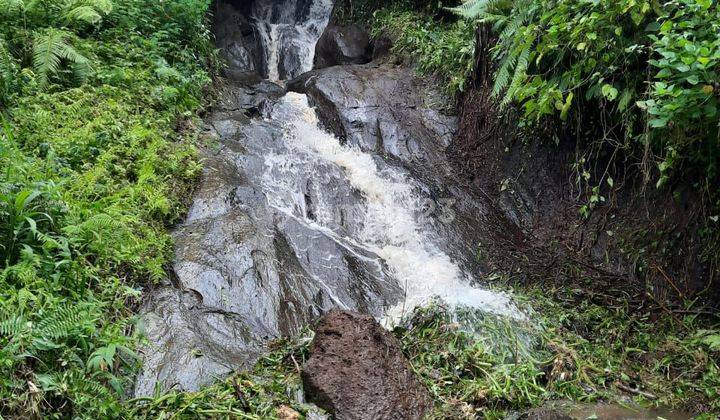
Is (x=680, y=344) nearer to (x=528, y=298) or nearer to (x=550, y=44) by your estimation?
(x=528, y=298)

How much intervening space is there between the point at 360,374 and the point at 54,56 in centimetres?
580

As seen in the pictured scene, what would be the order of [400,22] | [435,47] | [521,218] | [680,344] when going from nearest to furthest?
1. [680,344]
2. [521,218]
3. [435,47]
4. [400,22]

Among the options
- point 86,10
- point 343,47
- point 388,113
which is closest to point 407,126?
point 388,113

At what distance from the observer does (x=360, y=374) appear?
11.1 ft

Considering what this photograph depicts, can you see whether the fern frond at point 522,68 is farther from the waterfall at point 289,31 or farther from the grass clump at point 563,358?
the waterfall at point 289,31

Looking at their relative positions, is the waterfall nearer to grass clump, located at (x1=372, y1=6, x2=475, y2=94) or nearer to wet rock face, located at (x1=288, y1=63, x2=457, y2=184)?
grass clump, located at (x1=372, y1=6, x2=475, y2=94)

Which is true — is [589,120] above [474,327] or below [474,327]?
above

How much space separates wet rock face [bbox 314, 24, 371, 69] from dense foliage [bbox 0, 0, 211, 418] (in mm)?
4483

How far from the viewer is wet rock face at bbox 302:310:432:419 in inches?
127

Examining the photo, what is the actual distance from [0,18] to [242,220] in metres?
4.43

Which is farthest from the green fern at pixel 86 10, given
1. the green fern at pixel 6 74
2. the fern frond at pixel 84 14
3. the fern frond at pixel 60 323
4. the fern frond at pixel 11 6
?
the fern frond at pixel 60 323

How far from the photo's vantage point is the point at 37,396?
2.64 metres

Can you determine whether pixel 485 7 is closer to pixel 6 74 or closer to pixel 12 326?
pixel 6 74

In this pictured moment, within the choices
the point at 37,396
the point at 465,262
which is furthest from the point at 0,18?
the point at 465,262
